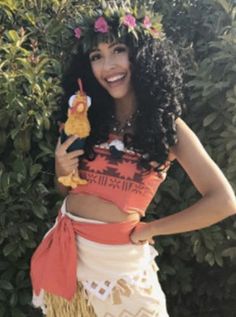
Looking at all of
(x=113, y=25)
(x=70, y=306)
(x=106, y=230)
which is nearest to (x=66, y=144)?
(x=106, y=230)

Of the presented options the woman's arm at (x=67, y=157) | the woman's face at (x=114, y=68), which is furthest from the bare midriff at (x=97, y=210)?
the woman's face at (x=114, y=68)

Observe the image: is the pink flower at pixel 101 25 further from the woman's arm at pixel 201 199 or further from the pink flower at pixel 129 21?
the woman's arm at pixel 201 199

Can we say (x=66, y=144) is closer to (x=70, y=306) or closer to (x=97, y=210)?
(x=97, y=210)

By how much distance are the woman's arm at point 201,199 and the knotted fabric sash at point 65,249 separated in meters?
0.07

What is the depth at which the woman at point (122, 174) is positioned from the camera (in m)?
2.21

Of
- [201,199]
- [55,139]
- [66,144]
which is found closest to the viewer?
[201,199]

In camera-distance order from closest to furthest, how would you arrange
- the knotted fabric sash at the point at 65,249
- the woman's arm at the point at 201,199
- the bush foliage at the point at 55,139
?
the woman's arm at the point at 201,199, the knotted fabric sash at the point at 65,249, the bush foliage at the point at 55,139

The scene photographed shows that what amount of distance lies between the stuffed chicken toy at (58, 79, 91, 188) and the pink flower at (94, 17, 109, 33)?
0.24 meters

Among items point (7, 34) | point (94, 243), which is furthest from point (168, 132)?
point (7, 34)

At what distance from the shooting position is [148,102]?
2.27m

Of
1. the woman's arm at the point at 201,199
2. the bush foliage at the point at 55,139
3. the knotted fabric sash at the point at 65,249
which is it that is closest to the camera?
the woman's arm at the point at 201,199

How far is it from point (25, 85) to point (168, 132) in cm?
89

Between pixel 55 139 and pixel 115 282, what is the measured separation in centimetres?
100

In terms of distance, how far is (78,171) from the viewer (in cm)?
230
